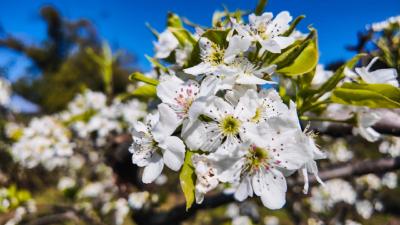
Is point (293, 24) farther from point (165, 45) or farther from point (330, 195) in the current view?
point (330, 195)

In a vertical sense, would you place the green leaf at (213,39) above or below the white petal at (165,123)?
above

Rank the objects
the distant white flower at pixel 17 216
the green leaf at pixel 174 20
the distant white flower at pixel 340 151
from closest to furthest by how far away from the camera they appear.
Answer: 1. the green leaf at pixel 174 20
2. the distant white flower at pixel 17 216
3. the distant white flower at pixel 340 151

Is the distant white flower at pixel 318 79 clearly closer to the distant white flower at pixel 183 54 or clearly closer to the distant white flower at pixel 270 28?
the distant white flower at pixel 270 28

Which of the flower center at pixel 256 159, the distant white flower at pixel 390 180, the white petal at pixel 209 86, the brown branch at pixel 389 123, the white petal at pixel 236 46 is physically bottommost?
the distant white flower at pixel 390 180

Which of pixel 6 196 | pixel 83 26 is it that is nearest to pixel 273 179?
pixel 6 196

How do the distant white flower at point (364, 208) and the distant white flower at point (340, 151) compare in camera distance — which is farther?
the distant white flower at point (340, 151)

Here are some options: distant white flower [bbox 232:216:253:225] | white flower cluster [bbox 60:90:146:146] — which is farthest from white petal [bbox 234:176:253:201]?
distant white flower [bbox 232:216:253:225]

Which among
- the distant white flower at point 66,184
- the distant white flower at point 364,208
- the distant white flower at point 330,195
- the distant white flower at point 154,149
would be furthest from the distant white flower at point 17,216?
the distant white flower at point 364,208

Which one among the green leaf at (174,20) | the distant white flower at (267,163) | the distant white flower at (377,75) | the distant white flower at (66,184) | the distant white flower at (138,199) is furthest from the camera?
the distant white flower at (66,184)
